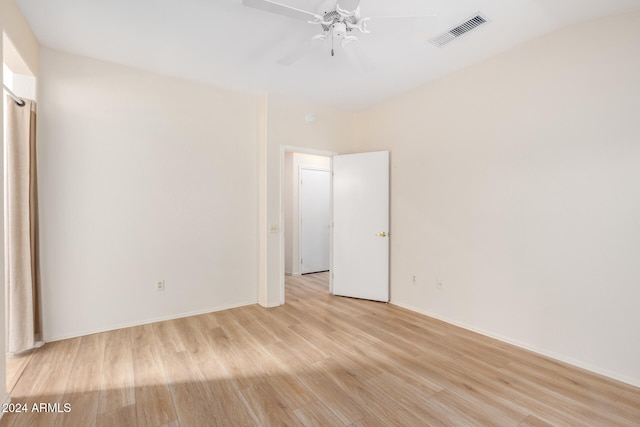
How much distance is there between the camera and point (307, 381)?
6.97 ft

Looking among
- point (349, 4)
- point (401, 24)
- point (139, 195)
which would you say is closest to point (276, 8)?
point (349, 4)

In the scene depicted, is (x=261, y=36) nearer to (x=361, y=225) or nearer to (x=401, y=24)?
(x=401, y=24)

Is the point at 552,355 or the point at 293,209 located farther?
the point at 293,209

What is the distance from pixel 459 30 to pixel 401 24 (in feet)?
1.89

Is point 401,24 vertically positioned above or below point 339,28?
above

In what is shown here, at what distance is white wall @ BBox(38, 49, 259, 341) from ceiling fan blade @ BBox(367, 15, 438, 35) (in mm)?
1999

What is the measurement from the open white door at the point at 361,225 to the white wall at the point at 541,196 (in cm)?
48

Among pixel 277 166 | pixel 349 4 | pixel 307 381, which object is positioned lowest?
pixel 307 381

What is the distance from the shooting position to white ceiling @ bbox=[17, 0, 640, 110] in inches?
83.4

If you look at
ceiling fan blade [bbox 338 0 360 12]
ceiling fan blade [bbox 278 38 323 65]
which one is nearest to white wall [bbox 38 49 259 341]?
ceiling fan blade [bbox 278 38 323 65]

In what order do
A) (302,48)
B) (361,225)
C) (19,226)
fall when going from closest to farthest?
(302,48) < (19,226) < (361,225)

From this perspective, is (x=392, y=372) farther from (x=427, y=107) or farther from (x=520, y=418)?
(x=427, y=107)

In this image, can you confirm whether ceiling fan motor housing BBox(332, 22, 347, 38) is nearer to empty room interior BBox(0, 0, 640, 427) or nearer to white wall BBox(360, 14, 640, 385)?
empty room interior BBox(0, 0, 640, 427)

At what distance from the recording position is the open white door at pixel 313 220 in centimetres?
567
